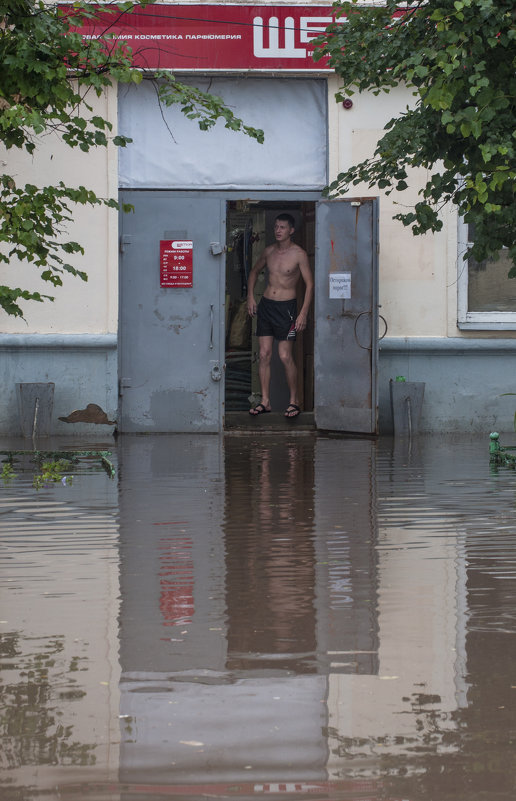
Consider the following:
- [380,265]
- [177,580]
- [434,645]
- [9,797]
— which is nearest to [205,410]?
[380,265]

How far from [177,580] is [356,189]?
31.6ft

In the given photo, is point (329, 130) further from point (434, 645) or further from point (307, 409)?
point (434, 645)

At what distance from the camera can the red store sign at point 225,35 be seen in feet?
47.8

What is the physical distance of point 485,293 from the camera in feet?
50.5

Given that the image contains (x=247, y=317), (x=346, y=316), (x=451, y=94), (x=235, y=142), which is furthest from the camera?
(x=247, y=317)

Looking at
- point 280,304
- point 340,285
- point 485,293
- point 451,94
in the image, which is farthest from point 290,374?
point 451,94

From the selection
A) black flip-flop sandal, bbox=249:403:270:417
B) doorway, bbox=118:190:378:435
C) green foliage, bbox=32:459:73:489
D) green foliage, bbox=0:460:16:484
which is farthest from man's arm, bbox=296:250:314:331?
green foliage, bbox=0:460:16:484

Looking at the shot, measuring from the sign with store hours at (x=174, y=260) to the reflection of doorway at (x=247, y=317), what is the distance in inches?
104

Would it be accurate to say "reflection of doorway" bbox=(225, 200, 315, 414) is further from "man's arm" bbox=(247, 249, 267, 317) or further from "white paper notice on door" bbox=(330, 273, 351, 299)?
"white paper notice on door" bbox=(330, 273, 351, 299)

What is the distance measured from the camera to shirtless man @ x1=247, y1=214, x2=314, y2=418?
1555cm

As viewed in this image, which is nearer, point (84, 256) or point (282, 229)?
point (84, 256)

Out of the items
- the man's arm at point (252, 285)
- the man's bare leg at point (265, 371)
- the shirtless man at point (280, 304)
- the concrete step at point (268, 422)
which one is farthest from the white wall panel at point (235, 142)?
the concrete step at point (268, 422)

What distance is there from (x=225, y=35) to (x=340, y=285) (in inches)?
122

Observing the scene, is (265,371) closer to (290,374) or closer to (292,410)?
(290,374)
